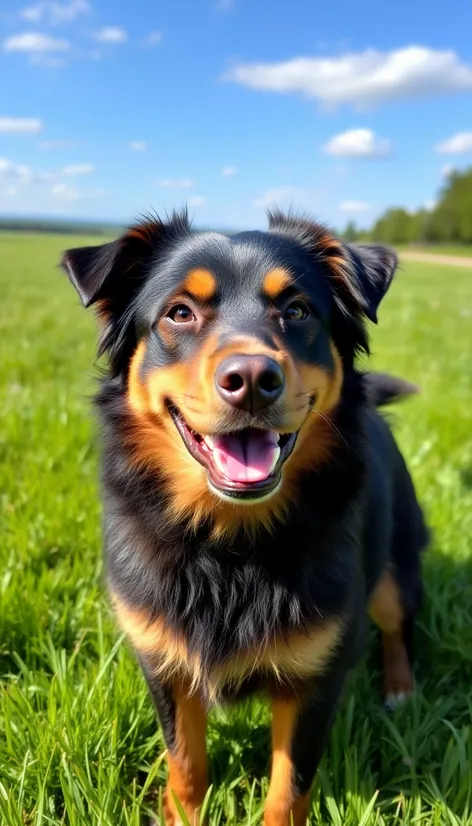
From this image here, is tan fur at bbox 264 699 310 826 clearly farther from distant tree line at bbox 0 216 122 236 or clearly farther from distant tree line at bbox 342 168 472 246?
distant tree line at bbox 342 168 472 246

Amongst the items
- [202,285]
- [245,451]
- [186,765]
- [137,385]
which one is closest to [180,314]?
[202,285]

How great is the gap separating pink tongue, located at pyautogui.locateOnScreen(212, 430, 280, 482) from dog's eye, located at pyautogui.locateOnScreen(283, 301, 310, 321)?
0.47 metres

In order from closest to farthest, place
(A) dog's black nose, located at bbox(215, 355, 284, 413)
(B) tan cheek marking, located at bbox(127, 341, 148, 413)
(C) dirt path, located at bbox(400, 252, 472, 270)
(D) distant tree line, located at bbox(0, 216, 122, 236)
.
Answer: (A) dog's black nose, located at bbox(215, 355, 284, 413), (B) tan cheek marking, located at bbox(127, 341, 148, 413), (C) dirt path, located at bbox(400, 252, 472, 270), (D) distant tree line, located at bbox(0, 216, 122, 236)

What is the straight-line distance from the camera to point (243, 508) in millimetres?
2098

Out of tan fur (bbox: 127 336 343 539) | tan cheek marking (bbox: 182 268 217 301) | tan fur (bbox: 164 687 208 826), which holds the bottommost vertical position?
tan fur (bbox: 164 687 208 826)

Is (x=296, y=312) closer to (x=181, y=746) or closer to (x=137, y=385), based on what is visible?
(x=137, y=385)

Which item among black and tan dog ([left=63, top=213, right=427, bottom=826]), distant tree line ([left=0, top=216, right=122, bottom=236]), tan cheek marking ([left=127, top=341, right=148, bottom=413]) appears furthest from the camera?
distant tree line ([left=0, top=216, right=122, bottom=236])

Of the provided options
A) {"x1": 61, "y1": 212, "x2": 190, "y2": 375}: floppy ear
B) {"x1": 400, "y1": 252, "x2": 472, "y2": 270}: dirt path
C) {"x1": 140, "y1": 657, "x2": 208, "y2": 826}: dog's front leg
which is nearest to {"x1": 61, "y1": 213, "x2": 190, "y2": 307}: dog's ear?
{"x1": 61, "y1": 212, "x2": 190, "y2": 375}: floppy ear

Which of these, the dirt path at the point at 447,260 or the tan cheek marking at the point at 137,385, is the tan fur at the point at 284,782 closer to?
the tan cheek marking at the point at 137,385

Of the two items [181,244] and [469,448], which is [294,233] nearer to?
[181,244]

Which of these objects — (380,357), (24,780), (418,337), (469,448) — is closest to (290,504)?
(24,780)

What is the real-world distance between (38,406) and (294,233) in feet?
9.93

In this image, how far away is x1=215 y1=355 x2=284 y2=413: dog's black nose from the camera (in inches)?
66.6

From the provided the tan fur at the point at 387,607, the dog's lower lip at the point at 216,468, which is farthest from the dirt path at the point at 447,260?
the dog's lower lip at the point at 216,468
